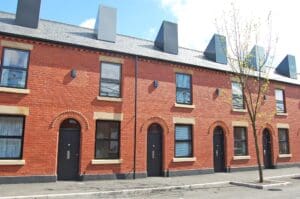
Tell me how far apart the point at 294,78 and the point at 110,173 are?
1760 cm

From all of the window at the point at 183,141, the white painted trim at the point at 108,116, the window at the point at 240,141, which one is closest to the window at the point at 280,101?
the window at the point at 240,141

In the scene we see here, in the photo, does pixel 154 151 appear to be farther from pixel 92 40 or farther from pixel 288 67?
pixel 288 67

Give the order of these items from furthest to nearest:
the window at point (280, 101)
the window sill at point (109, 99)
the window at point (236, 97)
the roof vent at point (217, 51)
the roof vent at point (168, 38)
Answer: the window at point (280, 101) → the roof vent at point (217, 51) → the window at point (236, 97) → the roof vent at point (168, 38) → the window sill at point (109, 99)

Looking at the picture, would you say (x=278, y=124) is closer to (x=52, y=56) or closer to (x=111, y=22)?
(x=111, y=22)

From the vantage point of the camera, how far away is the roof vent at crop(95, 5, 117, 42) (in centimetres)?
1692

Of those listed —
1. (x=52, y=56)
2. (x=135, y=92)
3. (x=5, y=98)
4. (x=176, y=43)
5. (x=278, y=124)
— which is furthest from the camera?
(x=278, y=124)

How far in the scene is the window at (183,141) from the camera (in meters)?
16.9

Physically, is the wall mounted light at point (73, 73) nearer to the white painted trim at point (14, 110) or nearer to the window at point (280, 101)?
the white painted trim at point (14, 110)

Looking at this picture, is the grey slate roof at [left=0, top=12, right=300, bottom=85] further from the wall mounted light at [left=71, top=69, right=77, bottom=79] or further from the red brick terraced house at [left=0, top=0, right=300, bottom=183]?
the wall mounted light at [left=71, top=69, right=77, bottom=79]

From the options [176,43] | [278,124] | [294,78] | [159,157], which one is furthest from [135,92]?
[294,78]

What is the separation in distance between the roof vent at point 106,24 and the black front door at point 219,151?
27.2 feet

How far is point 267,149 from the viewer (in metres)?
21.1

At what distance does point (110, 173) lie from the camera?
47.9ft

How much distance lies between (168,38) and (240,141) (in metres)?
7.87
